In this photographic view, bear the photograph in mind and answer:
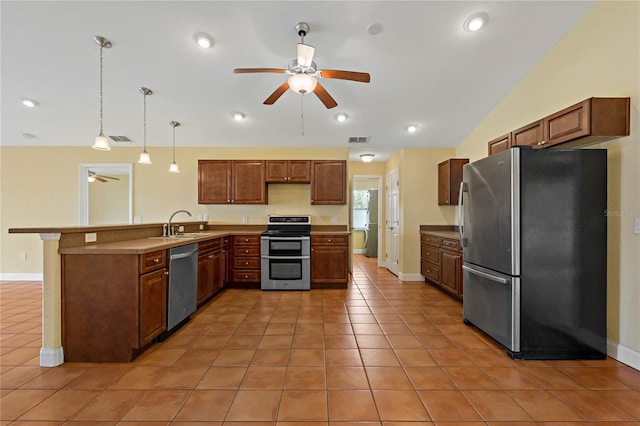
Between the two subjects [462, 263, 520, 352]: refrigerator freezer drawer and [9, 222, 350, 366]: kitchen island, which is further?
[462, 263, 520, 352]: refrigerator freezer drawer

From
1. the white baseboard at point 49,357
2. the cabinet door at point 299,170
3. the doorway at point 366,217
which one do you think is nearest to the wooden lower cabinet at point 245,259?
the cabinet door at point 299,170

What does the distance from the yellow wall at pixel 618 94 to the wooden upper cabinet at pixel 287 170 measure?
3466 mm

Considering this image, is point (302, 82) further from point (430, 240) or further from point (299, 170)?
point (430, 240)

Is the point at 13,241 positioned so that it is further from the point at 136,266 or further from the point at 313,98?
the point at 313,98

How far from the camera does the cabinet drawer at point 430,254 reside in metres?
4.63

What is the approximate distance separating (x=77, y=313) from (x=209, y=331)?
3.71 feet

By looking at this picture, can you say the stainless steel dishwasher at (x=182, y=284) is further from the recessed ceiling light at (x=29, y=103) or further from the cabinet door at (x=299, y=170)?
the recessed ceiling light at (x=29, y=103)

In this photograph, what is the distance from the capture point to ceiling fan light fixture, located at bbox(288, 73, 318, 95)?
2438 millimetres

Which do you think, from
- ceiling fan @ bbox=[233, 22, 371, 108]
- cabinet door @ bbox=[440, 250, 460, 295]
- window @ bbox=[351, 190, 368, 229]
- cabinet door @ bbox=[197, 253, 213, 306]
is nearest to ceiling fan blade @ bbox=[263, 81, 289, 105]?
ceiling fan @ bbox=[233, 22, 371, 108]

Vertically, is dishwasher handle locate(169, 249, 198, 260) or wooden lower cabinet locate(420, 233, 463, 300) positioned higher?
dishwasher handle locate(169, 249, 198, 260)

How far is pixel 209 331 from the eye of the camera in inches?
120

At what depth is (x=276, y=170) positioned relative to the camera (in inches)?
200

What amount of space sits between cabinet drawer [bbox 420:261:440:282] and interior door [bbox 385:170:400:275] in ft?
1.90

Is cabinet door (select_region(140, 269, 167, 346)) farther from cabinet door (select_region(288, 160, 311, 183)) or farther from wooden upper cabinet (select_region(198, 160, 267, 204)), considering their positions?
cabinet door (select_region(288, 160, 311, 183))
